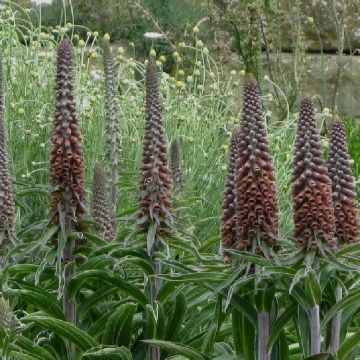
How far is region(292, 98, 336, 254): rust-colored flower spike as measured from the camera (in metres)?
3.20

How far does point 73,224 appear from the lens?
12.5 ft

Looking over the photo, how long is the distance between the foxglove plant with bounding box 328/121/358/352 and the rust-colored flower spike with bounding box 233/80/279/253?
0.25m

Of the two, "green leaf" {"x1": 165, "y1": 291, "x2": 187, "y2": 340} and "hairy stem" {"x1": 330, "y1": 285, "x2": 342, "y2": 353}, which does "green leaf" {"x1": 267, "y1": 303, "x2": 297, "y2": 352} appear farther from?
"green leaf" {"x1": 165, "y1": 291, "x2": 187, "y2": 340}

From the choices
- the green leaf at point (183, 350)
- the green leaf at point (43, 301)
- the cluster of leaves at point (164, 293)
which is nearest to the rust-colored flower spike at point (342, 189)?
the cluster of leaves at point (164, 293)

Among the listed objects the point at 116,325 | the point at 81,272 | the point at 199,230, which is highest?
the point at 81,272

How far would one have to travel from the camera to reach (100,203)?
401 centimetres

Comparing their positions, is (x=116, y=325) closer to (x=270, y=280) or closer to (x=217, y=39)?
(x=270, y=280)

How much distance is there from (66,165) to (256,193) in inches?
31.7

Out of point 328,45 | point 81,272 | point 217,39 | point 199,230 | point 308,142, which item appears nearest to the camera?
point 308,142

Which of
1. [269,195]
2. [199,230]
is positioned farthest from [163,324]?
[199,230]

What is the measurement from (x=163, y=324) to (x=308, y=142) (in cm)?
90

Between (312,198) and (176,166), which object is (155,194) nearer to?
(312,198)

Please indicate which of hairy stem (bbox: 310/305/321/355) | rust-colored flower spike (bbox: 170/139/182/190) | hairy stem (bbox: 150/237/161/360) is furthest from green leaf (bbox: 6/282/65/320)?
rust-colored flower spike (bbox: 170/139/182/190)

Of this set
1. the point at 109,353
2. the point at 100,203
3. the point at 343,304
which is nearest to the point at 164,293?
the point at 109,353
